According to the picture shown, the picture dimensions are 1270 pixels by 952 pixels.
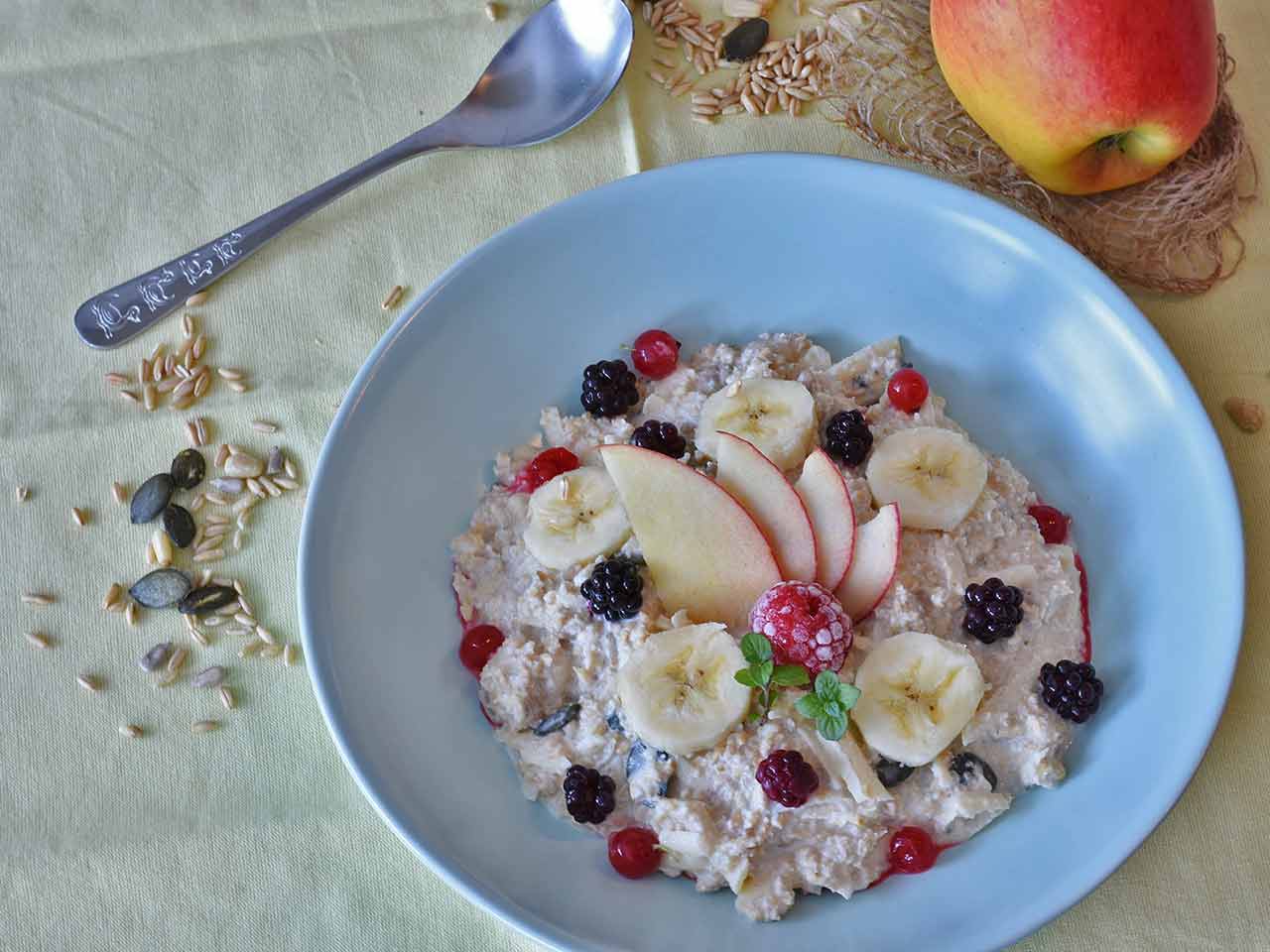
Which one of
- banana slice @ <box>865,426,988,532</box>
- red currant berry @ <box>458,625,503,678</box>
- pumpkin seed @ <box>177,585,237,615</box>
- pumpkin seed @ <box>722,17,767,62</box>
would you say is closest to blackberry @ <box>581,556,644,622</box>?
red currant berry @ <box>458,625,503,678</box>

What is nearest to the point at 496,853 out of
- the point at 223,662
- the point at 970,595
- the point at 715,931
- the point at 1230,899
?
the point at 715,931

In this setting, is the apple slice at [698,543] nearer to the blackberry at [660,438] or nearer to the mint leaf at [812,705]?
the blackberry at [660,438]

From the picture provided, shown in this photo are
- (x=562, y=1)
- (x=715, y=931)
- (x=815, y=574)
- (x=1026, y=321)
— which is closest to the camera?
(x=715, y=931)

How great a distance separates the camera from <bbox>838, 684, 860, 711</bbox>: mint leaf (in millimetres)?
1512

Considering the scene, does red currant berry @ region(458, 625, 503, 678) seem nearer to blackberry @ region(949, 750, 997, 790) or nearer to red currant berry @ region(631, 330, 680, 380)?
red currant berry @ region(631, 330, 680, 380)

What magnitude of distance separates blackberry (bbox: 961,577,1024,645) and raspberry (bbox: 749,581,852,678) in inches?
7.9

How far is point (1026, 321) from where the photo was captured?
1844 millimetres

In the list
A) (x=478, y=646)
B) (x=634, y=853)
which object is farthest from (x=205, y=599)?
(x=634, y=853)

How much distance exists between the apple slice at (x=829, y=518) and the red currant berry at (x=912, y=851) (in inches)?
13.8

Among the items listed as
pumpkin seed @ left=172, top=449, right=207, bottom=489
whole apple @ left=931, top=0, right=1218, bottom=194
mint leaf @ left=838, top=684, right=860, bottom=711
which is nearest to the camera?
mint leaf @ left=838, top=684, right=860, bottom=711

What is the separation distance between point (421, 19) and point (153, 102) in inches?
20.0

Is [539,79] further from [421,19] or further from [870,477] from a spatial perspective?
[870,477]

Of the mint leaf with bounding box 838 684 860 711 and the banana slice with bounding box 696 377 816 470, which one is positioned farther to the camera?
the banana slice with bounding box 696 377 816 470

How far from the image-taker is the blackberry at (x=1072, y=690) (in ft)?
5.34
